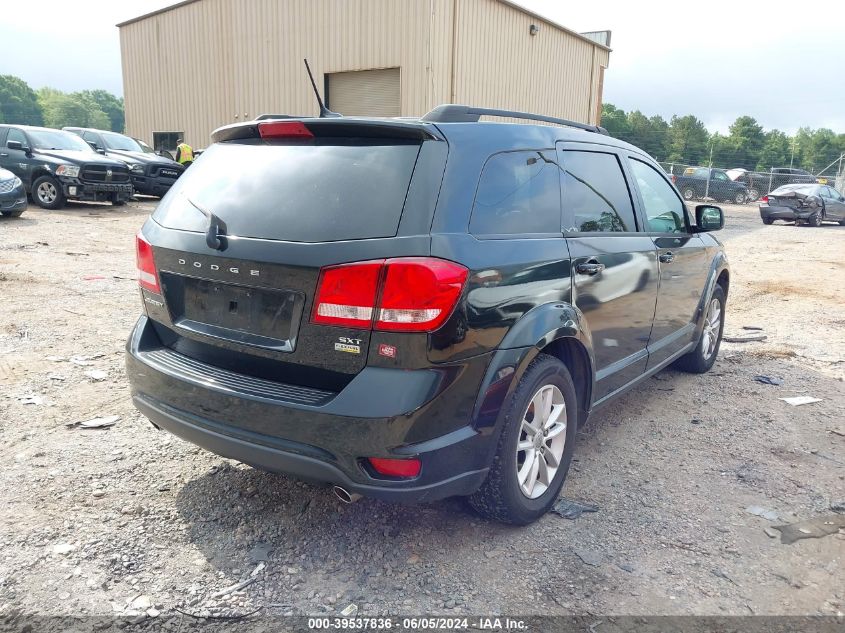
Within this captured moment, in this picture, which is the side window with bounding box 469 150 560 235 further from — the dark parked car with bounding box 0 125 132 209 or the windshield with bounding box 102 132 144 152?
the windshield with bounding box 102 132 144 152

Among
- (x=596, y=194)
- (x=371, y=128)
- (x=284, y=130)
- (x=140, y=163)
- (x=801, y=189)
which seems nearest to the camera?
(x=371, y=128)

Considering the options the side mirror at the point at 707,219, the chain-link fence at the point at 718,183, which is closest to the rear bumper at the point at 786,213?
the chain-link fence at the point at 718,183

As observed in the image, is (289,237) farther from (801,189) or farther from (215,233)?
(801,189)

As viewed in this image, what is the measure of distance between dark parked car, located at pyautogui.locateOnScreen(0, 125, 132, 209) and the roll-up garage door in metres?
7.23

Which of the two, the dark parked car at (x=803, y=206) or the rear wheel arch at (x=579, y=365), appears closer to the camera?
the rear wheel arch at (x=579, y=365)

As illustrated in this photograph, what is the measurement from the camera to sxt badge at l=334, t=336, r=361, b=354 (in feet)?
8.08

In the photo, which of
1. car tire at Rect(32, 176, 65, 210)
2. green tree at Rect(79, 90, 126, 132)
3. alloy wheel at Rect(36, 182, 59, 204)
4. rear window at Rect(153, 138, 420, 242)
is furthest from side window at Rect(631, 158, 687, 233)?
green tree at Rect(79, 90, 126, 132)

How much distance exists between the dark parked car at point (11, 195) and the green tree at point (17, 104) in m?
124

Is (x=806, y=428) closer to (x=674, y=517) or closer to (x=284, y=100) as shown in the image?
(x=674, y=517)

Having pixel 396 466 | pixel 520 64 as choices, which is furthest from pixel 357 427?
pixel 520 64

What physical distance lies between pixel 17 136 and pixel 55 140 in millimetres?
757

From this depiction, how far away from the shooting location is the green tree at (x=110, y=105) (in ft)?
505

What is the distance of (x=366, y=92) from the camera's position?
1975cm

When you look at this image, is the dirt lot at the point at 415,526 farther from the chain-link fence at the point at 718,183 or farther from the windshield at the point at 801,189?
the chain-link fence at the point at 718,183
